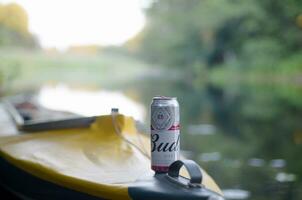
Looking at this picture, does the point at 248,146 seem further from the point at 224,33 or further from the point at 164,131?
the point at 224,33

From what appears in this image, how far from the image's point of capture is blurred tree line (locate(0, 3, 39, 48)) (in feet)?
46.4

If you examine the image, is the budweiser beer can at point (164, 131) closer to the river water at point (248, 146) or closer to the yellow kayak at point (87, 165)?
the yellow kayak at point (87, 165)

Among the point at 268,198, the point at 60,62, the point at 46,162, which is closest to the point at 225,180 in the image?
the point at 268,198

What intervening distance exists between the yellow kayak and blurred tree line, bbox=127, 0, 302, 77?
853 cm

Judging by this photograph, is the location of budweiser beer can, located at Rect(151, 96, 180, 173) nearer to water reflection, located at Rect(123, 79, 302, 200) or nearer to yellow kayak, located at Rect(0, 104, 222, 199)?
yellow kayak, located at Rect(0, 104, 222, 199)

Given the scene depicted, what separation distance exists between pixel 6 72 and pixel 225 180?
5124 mm

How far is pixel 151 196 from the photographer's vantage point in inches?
57.9

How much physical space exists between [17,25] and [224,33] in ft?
20.6

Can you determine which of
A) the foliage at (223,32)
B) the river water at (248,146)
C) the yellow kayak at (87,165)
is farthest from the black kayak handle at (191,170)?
the foliage at (223,32)

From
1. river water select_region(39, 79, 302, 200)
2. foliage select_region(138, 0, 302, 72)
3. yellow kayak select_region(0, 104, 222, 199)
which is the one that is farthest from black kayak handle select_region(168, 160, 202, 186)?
foliage select_region(138, 0, 302, 72)

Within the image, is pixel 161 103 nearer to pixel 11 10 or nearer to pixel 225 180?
pixel 225 180

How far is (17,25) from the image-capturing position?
51.1ft

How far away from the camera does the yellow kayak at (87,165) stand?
1.55 metres

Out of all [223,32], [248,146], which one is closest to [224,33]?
[223,32]
